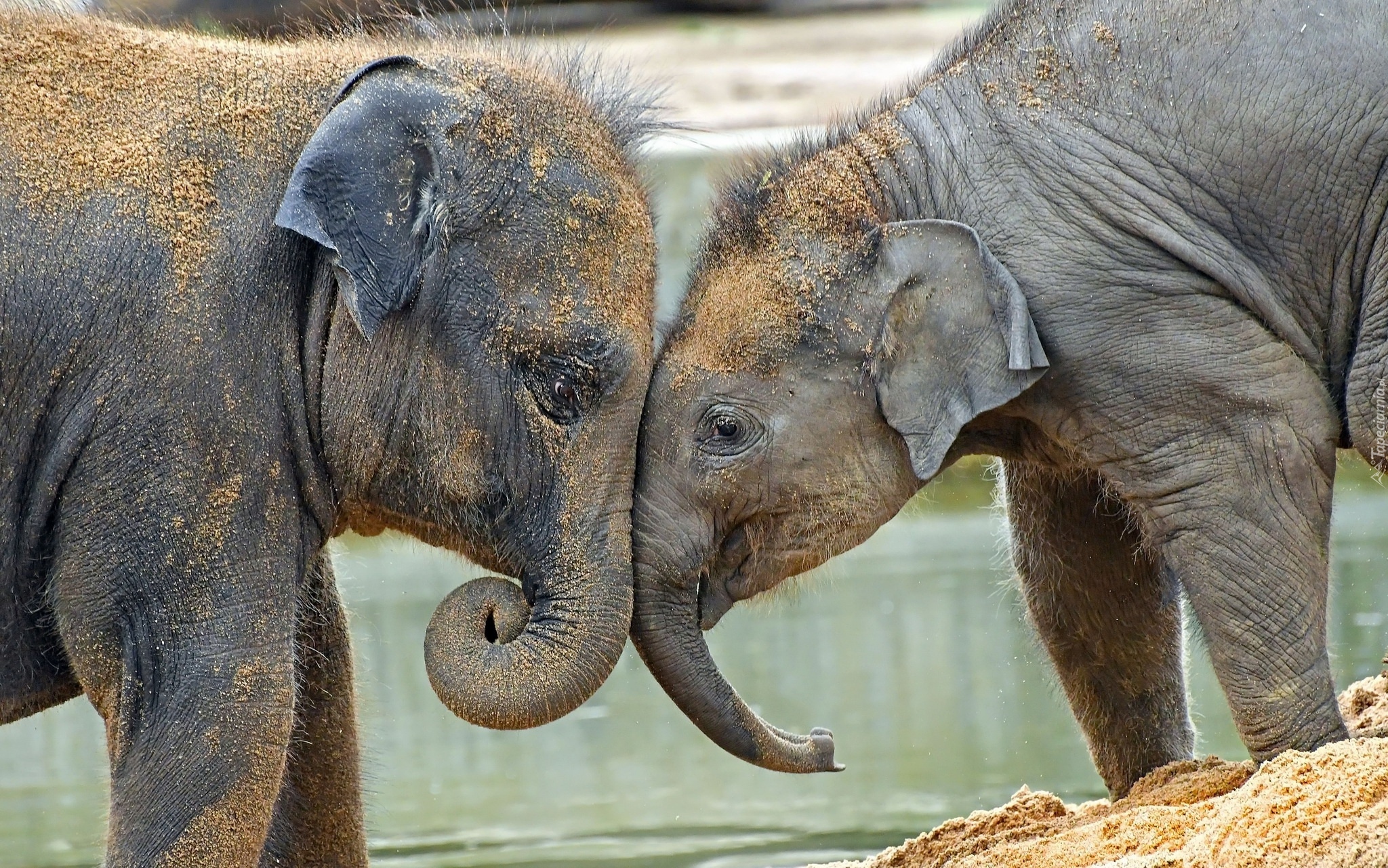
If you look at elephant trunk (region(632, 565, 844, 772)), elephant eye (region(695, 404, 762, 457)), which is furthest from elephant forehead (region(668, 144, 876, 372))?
elephant trunk (region(632, 565, 844, 772))

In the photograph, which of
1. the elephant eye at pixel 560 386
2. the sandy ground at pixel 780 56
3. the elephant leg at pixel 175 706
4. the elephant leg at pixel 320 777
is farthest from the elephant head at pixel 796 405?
the sandy ground at pixel 780 56

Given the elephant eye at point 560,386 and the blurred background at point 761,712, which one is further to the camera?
the blurred background at point 761,712

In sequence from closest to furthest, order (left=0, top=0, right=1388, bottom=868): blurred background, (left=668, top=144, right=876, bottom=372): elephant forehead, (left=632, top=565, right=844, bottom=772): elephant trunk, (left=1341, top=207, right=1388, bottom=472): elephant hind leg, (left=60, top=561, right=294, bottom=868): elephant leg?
1. (left=60, top=561, right=294, bottom=868): elephant leg
2. (left=1341, top=207, right=1388, bottom=472): elephant hind leg
3. (left=632, top=565, right=844, bottom=772): elephant trunk
4. (left=668, top=144, right=876, bottom=372): elephant forehead
5. (left=0, top=0, right=1388, bottom=868): blurred background

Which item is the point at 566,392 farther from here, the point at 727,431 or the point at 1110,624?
the point at 1110,624

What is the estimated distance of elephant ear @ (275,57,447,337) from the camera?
4.20m

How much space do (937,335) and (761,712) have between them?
3.08 m

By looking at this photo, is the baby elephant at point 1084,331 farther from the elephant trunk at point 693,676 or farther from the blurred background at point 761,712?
the blurred background at point 761,712

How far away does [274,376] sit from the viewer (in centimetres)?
421

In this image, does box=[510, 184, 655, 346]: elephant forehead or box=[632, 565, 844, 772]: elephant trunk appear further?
box=[632, 565, 844, 772]: elephant trunk

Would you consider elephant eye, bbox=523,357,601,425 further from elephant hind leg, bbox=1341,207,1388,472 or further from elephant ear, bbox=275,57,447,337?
elephant hind leg, bbox=1341,207,1388,472

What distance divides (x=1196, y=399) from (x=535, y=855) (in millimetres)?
2379

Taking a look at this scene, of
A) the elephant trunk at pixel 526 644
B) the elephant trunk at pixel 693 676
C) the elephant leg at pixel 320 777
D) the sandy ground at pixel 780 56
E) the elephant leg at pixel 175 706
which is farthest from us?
the sandy ground at pixel 780 56

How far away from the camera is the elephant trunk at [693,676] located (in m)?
4.64

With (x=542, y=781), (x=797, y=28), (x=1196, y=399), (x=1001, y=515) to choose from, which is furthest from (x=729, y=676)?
(x=797, y=28)
